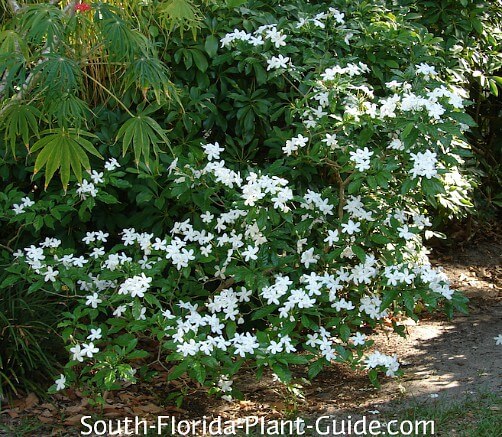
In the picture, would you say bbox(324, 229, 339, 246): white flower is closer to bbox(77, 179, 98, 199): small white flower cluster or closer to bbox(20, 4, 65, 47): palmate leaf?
bbox(77, 179, 98, 199): small white flower cluster

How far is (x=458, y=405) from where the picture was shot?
367 cm

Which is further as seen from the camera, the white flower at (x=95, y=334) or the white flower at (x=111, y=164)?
the white flower at (x=111, y=164)

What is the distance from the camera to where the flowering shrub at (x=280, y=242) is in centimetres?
354

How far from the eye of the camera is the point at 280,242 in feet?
12.3

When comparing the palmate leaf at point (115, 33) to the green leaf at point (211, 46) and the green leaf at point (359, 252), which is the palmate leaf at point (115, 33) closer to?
the green leaf at point (211, 46)

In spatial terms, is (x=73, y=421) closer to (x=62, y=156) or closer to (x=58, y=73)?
(x=62, y=156)

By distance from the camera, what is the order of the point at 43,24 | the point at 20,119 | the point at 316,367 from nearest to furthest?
the point at 43,24
the point at 20,119
the point at 316,367

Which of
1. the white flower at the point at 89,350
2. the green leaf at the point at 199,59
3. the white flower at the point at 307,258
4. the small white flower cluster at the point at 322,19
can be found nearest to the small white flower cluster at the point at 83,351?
the white flower at the point at 89,350

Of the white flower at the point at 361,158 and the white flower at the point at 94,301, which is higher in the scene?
the white flower at the point at 361,158

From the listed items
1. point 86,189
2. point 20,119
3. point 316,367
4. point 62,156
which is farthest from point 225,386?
point 20,119

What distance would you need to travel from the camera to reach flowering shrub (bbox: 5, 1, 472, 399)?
3537mm

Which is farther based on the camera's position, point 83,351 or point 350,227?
point 350,227

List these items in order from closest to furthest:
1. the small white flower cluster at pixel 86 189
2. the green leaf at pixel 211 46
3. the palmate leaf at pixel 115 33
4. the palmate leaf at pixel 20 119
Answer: the palmate leaf at pixel 115 33, the palmate leaf at pixel 20 119, the small white flower cluster at pixel 86 189, the green leaf at pixel 211 46

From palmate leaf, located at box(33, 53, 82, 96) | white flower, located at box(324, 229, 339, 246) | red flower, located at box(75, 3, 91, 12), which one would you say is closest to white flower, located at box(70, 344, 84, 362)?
palmate leaf, located at box(33, 53, 82, 96)
